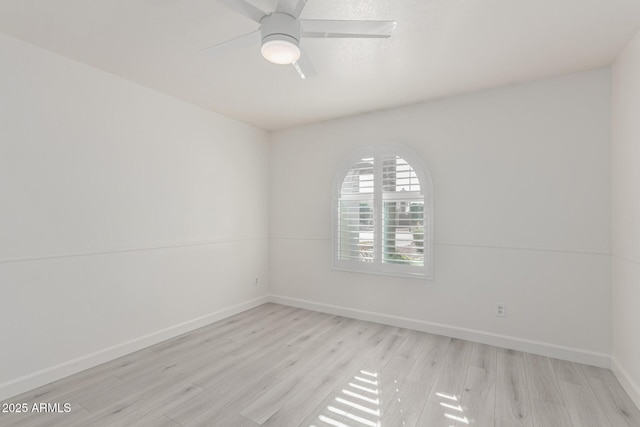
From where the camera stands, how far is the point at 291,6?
61.6 inches

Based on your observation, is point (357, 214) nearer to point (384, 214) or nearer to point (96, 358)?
point (384, 214)

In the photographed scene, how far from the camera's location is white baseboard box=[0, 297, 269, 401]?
7.04 ft

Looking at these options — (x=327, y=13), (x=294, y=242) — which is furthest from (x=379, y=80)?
(x=294, y=242)

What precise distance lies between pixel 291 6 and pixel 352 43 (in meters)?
0.77

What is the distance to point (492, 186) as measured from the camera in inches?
117

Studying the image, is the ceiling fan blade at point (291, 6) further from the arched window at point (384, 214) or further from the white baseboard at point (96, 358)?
the white baseboard at point (96, 358)

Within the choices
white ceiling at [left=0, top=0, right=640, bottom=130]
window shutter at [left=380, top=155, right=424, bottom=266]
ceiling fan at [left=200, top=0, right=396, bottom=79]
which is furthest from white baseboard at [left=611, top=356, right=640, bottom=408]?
ceiling fan at [left=200, top=0, right=396, bottom=79]

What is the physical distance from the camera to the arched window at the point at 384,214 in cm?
332

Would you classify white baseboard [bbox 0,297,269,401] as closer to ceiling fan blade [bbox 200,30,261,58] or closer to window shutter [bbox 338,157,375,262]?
window shutter [bbox 338,157,375,262]

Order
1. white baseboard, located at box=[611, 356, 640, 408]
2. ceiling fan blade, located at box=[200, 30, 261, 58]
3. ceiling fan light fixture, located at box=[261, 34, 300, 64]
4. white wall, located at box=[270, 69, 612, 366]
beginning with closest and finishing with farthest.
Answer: ceiling fan light fixture, located at box=[261, 34, 300, 64], ceiling fan blade, located at box=[200, 30, 261, 58], white baseboard, located at box=[611, 356, 640, 408], white wall, located at box=[270, 69, 612, 366]

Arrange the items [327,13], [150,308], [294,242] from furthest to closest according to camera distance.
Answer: [294,242]
[150,308]
[327,13]

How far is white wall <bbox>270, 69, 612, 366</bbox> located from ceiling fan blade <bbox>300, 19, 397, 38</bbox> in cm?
192

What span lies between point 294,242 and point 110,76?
8.96 ft

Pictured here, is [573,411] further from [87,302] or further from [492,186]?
[87,302]
